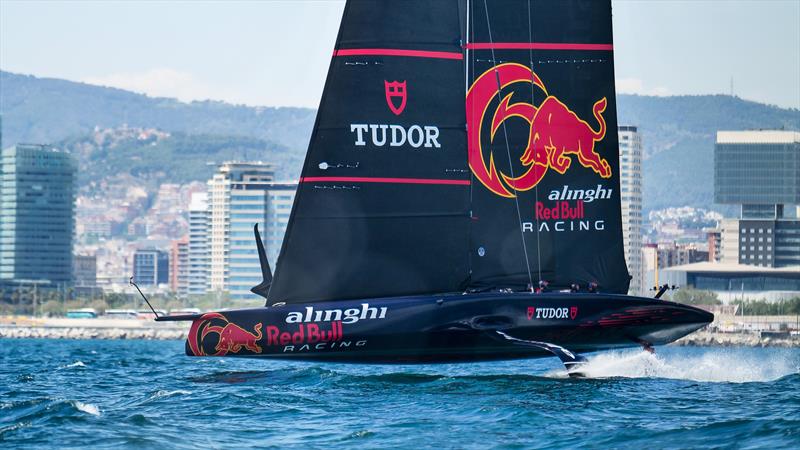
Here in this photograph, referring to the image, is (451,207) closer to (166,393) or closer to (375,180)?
(375,180)

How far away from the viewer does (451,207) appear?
29.4 m

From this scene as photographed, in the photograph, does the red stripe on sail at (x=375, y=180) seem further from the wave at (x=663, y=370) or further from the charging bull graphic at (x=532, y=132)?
the wave at (x=663, y=370)

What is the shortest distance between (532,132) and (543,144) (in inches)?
13.3

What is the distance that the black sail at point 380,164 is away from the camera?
28906 mm

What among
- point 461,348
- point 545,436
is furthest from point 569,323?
point 545,436

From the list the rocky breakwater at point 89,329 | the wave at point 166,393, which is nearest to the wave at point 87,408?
the wave at point 166,393

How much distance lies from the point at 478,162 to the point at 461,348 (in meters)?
3.90

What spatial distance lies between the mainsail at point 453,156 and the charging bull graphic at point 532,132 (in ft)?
0.09

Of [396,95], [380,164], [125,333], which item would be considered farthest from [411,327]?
[125,333]

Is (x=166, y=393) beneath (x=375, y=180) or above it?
beneath

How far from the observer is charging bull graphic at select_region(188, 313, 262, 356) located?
28.2 meters

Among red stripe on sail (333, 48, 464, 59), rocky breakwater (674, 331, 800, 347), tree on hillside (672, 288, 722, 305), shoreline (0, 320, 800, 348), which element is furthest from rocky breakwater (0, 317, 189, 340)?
red stripe on sail (333, 48, 464, 59)

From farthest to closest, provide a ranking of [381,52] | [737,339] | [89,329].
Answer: [89,329] → [737,339] → [381,52]

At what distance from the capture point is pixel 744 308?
150 meters
